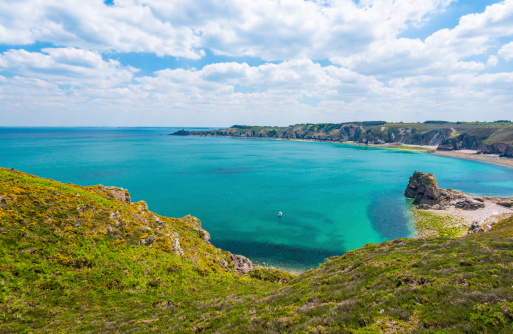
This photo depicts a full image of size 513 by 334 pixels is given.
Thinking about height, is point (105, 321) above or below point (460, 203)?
above

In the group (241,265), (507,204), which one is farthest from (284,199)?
(507,204)

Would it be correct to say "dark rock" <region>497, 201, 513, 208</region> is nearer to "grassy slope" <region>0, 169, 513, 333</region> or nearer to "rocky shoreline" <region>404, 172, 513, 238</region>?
"rocky shoreline" <region>404, 172, 513, 238</region>

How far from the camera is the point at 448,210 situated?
69.2 metres

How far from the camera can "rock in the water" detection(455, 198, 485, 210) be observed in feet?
225

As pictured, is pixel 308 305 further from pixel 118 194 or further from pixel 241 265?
pixel 118 194

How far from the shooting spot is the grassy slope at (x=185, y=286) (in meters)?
12.6

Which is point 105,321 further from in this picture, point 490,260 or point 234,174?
point 234,174

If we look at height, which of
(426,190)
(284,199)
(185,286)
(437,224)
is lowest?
(437,224)

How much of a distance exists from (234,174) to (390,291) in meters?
109

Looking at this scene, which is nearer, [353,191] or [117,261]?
[117,261]

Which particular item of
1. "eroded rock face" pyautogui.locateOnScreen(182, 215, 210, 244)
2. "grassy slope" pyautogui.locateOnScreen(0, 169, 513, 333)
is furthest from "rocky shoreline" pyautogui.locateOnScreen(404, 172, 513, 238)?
"eroded rock face" pyautogui.locateOnScreen(182, 215, 210, 244)

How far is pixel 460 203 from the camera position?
71.5 meters

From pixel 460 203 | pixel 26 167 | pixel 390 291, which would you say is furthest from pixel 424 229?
pixel 26 167

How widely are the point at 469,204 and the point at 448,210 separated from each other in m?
6.88
